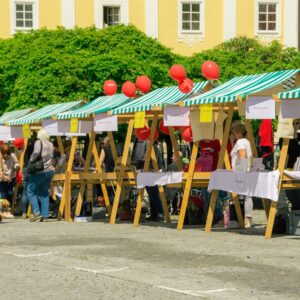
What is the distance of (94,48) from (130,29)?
3176 mm

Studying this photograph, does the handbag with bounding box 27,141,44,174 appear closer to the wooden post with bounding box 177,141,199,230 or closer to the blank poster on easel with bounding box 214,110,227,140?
the wooden post with bounding box 177,141,199,230

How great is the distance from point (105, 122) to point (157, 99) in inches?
60.8

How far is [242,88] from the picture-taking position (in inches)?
792

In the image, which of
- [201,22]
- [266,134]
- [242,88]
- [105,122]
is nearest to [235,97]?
[242,88]

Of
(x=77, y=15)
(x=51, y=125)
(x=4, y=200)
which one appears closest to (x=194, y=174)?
(x=51, y=125)

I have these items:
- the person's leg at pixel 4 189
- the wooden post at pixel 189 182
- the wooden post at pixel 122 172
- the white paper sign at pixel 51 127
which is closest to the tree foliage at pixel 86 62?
the person's leg at pixel 4 189

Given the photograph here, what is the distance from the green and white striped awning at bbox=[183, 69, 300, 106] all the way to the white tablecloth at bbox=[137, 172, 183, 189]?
68.8 inches

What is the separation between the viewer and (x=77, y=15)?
68.8 m

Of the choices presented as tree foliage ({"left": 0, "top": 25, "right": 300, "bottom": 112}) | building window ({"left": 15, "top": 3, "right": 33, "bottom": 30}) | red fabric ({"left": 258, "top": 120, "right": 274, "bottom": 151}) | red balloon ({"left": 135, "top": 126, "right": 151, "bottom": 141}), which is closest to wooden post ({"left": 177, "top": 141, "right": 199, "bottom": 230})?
red fabric ({"left": 258, "top": 120, "right": 274, "bottom": 151})

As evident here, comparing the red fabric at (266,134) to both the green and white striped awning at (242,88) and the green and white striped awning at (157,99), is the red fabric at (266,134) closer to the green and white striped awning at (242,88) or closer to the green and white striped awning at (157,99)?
the green and white striped awning at (157,99)

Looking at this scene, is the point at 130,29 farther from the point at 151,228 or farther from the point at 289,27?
the point at 151,228

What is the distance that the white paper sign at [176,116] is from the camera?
2153 cm

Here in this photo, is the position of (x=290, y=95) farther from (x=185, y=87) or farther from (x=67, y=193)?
(x=67, y=193)

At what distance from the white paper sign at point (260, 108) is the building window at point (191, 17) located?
51378 millimetres
